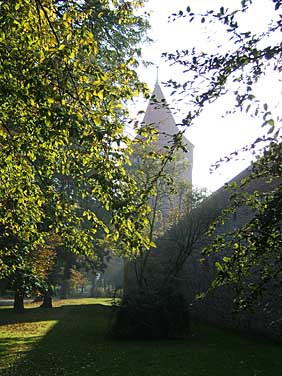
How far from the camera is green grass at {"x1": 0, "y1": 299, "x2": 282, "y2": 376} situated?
22.7ft

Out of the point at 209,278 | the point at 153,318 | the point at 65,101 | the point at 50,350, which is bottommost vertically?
the point at 50,350

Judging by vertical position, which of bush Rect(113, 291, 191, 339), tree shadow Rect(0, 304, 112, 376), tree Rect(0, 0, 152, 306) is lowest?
tree shadow Rect(0, 304, 112, 376)

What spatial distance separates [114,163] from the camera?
157 inches

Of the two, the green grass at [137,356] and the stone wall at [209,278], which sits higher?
the stone wall at [209,278]

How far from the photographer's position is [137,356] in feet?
27.5

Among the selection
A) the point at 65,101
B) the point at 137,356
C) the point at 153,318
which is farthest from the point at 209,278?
the point at 65,101

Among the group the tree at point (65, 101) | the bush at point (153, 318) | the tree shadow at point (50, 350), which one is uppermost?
the tree at point (65, 101)

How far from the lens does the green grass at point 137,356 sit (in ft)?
22.7

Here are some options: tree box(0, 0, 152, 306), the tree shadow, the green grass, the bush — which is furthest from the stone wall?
tree box(0, 0, 152, 306)

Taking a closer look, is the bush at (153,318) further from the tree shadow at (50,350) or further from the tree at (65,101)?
the tree at (65,101)

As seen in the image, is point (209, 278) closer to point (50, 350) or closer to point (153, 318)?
point (153, 318)

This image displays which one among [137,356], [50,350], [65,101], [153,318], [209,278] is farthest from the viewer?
[209,278]

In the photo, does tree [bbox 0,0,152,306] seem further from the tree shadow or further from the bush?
the bush

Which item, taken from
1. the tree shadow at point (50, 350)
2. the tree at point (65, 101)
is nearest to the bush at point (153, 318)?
the tree shadow at point (50, 350)
